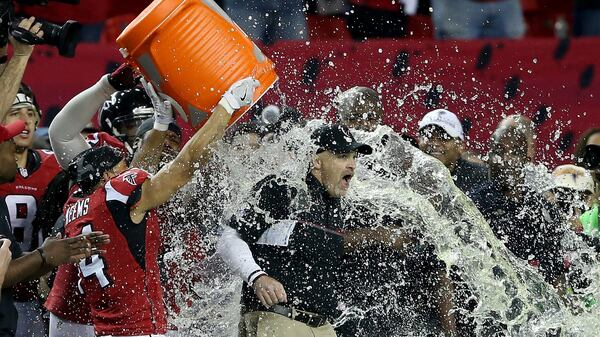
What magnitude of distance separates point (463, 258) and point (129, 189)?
2082mm

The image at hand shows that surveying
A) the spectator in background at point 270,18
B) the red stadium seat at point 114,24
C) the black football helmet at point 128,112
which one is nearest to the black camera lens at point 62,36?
the black football helmet at point 128,112

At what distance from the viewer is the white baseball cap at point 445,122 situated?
7.41 meters

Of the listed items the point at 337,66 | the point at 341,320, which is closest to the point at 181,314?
the point at 341,320

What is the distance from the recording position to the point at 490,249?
22.0 feet

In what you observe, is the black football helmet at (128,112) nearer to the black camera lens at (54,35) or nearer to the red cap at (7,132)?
the black camera lens at (54,35)

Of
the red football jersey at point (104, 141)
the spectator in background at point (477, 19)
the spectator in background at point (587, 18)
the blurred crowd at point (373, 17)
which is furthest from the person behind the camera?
the spectator in background at point (587, 18)

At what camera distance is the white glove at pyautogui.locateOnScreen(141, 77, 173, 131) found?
5.96 m

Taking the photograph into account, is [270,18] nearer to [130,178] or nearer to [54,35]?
[54,35]

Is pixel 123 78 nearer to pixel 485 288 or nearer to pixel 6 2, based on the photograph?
pixel 6 2

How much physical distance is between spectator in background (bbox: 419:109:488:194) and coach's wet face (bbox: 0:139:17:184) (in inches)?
118

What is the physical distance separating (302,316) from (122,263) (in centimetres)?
96

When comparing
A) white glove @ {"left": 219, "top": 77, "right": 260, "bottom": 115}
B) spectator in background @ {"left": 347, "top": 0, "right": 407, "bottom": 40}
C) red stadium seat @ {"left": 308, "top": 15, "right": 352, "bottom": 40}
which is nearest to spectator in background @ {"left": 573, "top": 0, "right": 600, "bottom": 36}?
spectator in background @ {"left": 347, "top": 0, "right": 407, "bottom": 40}

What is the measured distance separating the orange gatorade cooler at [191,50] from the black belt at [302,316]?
966 millimetres

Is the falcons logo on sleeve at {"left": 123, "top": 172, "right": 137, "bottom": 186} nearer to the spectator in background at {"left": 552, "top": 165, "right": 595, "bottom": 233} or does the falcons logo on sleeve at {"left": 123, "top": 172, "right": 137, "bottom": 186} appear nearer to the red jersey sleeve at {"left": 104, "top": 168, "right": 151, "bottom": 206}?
the red jersey sleeve at {"left": 104, "top": 168, "right": 151, "bottom": 206}
